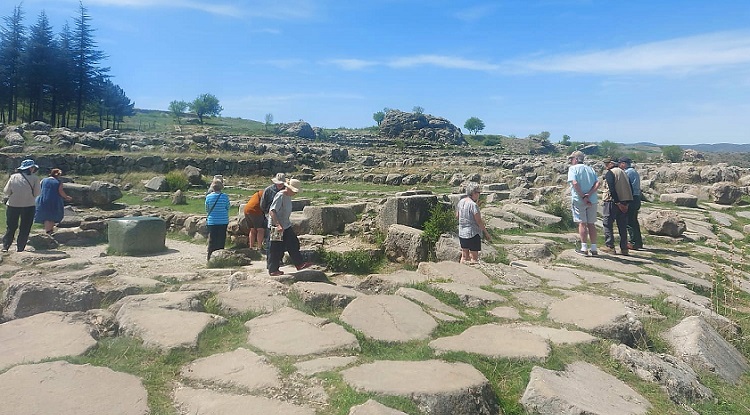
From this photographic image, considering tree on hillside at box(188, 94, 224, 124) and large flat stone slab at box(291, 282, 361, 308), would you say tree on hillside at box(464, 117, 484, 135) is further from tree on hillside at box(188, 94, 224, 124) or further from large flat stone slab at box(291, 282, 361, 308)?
large flat stone slab at box(291, 282, 361, 308)

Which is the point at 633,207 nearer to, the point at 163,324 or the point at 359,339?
the point at 359,339

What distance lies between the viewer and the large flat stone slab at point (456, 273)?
17.9 feet

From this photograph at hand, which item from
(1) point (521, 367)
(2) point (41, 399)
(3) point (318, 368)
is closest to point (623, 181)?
(1) point (521, 367)

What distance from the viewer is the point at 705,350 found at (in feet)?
12.3

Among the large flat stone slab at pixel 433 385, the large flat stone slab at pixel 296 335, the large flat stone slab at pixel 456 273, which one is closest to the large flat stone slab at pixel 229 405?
the large flat stone slab at pixel 433 385

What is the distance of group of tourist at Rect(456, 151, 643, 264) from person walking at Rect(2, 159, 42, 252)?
675 centimetres

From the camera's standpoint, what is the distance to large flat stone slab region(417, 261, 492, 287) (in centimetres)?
Answer: 545

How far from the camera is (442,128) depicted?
246 feet

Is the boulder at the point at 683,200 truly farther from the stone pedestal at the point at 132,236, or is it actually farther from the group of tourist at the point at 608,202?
the stone pedestal at the point at 132,236

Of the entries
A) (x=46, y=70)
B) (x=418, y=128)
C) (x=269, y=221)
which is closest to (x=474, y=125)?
(x=418, y=128)

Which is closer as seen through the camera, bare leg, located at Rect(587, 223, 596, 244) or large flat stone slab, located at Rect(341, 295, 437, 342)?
large flat stone slab, located at Rect(341, 295, 437, 342)

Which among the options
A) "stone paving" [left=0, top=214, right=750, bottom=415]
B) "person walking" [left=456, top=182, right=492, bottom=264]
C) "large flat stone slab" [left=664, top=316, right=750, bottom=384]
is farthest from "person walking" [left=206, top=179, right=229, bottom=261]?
"large flat stone slab" [left=664, top=316, right=750, bottom=384]

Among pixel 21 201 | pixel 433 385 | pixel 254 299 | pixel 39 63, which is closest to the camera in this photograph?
pixel 433 385

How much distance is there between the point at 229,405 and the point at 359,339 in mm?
1107
